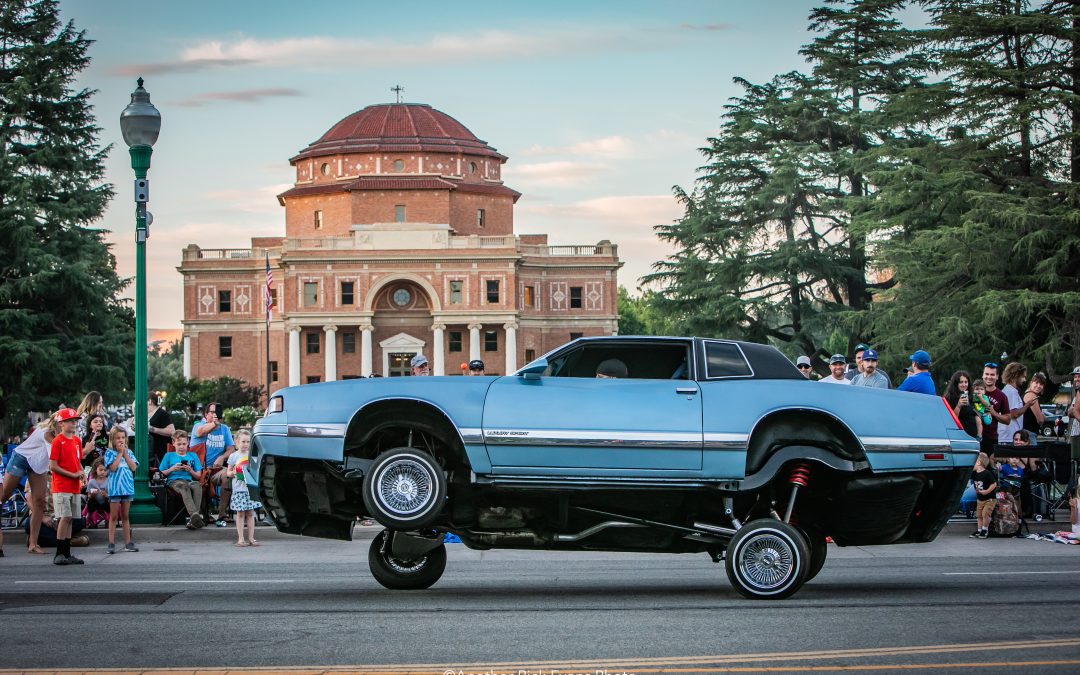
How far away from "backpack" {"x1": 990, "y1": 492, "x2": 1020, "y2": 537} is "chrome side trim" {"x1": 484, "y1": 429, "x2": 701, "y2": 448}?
774cm

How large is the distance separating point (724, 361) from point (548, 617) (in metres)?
2.54

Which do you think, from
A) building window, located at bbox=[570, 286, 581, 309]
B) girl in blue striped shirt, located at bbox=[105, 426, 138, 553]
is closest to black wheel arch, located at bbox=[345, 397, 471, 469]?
girl in blue striped shirt, located at bbox=[105, 426, 138, 553]

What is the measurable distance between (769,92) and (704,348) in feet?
165

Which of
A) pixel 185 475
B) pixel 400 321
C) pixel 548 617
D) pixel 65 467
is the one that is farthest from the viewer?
pixel 400 321

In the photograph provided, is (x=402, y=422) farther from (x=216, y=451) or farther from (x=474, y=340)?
(x=474, y=340)

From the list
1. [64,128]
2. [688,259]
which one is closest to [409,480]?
[64,128]

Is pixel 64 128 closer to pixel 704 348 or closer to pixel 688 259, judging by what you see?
pixel 688 259

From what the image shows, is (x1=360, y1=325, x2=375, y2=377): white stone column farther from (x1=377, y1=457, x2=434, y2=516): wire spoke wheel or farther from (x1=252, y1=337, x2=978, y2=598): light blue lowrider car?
(x1=377, y1=457, x2=434, y2=516): wire spoke wheel

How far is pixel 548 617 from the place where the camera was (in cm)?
973

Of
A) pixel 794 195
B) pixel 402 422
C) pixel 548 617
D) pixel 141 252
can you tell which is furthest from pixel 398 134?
pixel 548 617

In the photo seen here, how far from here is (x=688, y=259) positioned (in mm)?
58844

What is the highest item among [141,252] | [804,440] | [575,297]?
[575,297]

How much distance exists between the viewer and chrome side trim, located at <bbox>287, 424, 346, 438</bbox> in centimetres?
1055

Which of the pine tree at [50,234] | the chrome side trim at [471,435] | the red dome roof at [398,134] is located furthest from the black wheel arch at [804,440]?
the red dome roof at [398,134]
